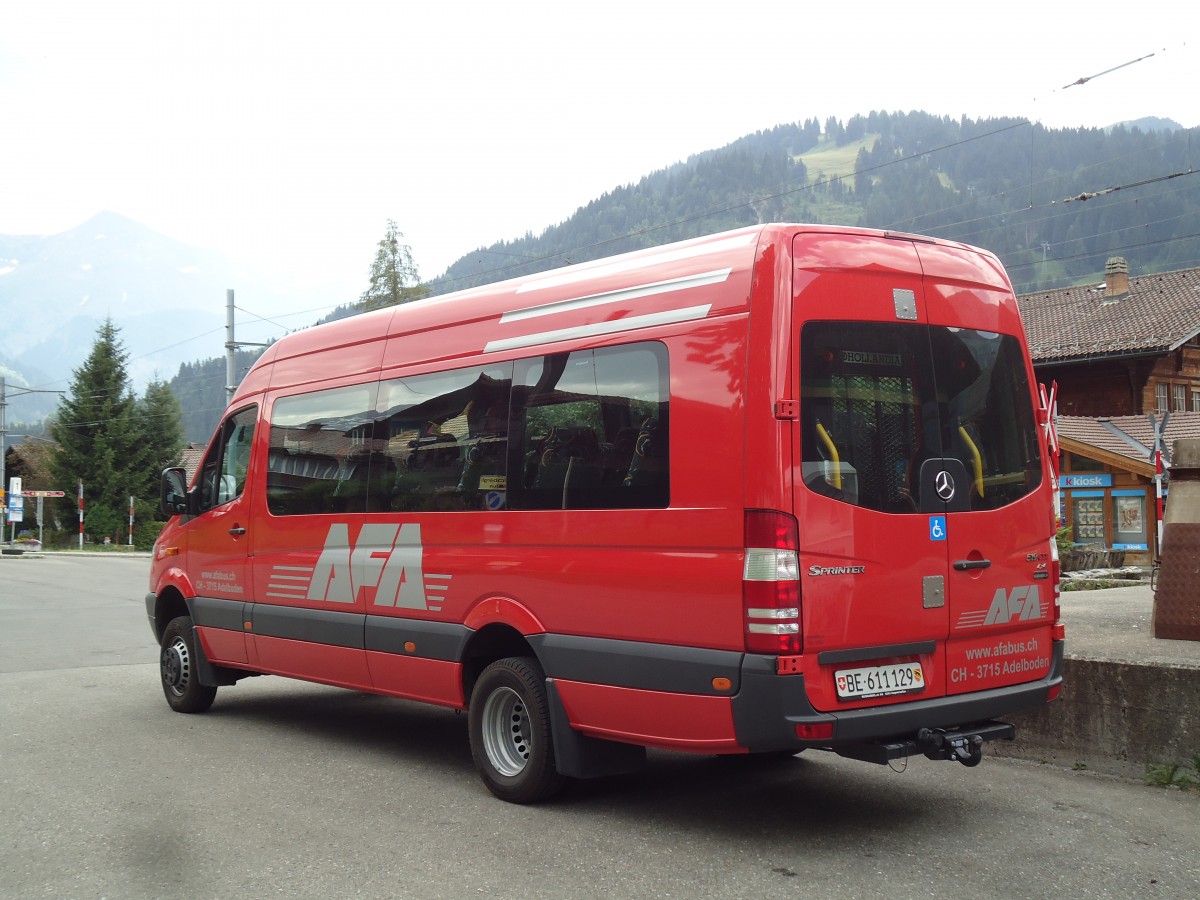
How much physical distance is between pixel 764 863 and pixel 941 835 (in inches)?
38.4

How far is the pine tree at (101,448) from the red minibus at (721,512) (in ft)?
188

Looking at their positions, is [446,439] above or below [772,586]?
above

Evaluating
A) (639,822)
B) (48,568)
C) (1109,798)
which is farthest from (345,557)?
(48,568)

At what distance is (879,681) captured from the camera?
5195 millimetres

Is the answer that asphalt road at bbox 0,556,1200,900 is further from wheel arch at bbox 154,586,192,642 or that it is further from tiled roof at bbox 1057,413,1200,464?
tiled roof at bbox 1057,413,1200,464

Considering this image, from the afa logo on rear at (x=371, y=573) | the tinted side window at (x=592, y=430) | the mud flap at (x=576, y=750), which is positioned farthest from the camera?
the afa logo on rear at (x=371, y=573)

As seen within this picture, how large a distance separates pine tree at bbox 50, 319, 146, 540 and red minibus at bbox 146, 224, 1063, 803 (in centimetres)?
5723

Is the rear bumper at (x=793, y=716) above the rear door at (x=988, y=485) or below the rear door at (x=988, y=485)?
below

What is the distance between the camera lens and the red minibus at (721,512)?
507 centimetres

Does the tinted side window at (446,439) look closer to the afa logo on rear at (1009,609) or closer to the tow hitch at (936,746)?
the tow hitch at (936,746)

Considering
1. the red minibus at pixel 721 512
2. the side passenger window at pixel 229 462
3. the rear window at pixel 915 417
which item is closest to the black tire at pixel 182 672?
the side passenger window at pixel 229 462

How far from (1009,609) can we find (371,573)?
365 cm

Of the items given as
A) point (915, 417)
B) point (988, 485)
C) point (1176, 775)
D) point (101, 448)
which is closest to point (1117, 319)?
point (1176, 775)

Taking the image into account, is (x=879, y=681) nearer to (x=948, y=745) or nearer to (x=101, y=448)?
(x=948, y=745)
